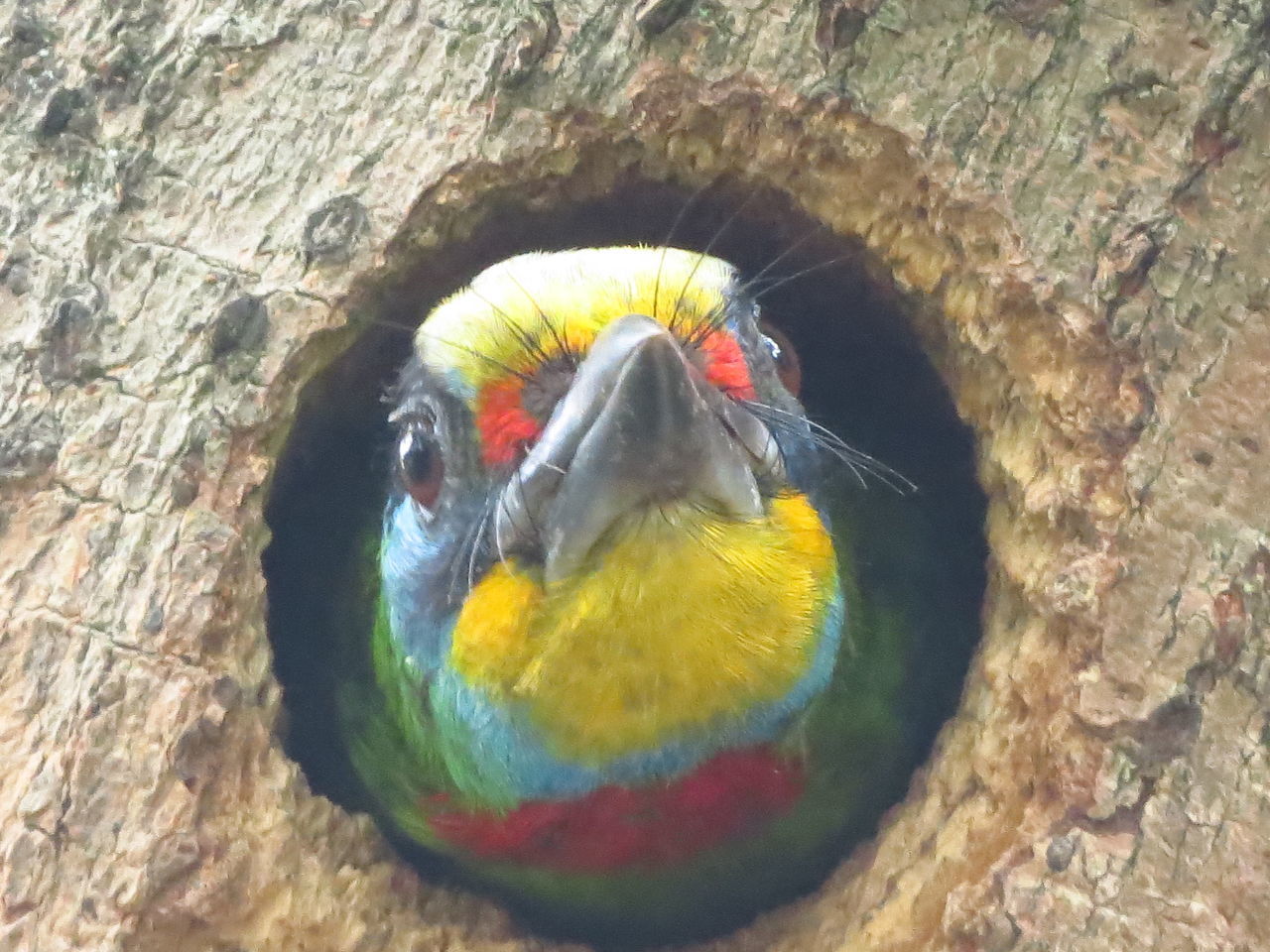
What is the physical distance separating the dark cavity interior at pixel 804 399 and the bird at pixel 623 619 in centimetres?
12

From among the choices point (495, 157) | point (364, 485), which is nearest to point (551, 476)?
point (495, 157)

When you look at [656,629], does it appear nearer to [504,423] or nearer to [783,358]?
[504,423]

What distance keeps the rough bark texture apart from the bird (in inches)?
7.7

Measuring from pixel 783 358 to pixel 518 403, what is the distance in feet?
2.20

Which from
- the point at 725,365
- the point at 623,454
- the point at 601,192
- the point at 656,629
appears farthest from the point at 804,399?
the point at 623,454

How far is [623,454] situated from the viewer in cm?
175

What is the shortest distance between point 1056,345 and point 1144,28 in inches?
21.6

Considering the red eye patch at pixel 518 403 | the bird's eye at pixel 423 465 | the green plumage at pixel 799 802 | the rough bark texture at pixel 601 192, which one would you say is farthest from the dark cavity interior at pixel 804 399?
the red eye patch at pixel 518 403

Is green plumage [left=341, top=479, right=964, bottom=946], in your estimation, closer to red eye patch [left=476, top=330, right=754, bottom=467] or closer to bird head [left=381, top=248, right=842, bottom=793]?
bird head [left=381, top=248, right=842, bottom=793]

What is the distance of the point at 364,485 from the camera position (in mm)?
3215

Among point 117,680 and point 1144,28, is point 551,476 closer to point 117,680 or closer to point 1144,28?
point 117,680

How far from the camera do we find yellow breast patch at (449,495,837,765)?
1.87 metres

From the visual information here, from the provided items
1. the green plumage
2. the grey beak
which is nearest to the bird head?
the grey beak

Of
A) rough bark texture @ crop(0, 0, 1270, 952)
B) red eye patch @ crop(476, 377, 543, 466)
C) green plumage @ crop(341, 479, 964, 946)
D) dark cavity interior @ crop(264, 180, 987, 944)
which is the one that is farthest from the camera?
dark cavity interior @ crop(264, 180, 987, 944)
